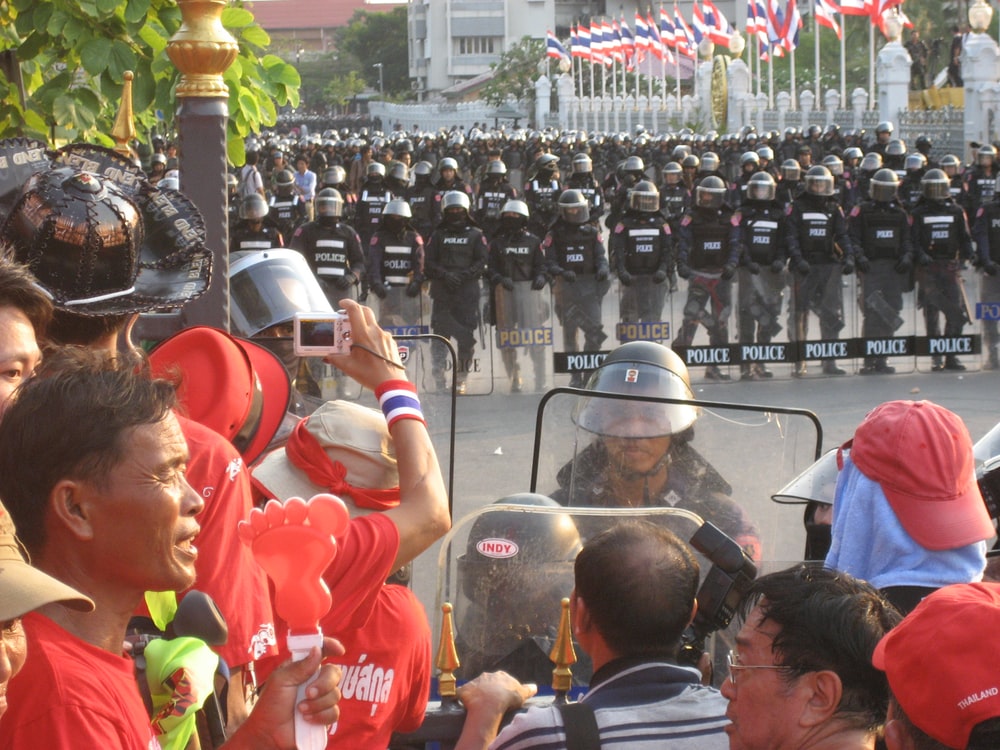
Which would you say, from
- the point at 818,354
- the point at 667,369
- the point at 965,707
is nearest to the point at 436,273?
the point at 818,354

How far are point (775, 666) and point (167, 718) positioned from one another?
0.95m

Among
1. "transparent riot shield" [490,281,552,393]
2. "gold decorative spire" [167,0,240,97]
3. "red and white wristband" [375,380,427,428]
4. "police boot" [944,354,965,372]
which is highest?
"gold decorative spire" [167,0,240,97]

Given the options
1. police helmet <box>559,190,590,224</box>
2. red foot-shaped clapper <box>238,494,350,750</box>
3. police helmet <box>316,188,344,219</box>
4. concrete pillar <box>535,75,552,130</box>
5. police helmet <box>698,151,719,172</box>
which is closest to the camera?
red foot-shaped clapper <box>238,494,350,750</box>

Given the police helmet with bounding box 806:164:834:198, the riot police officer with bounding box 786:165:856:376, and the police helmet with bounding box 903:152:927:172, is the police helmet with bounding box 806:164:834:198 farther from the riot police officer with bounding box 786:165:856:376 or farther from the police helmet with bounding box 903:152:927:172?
the police helmet with bounding box 903:152:927:172

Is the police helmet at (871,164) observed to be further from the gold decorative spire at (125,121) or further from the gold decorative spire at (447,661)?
the gold decorative spire at (447,661)

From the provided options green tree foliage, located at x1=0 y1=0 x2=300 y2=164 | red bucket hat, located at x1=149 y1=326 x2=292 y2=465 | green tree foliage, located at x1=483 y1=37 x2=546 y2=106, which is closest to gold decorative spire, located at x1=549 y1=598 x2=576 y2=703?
red bucket hat, located at x1=149 y1=326 x2=292 y2=465

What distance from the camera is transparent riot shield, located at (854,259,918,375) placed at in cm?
1245

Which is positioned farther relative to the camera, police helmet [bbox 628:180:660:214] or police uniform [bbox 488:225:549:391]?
police helmet [bbox 628:180:660:214]

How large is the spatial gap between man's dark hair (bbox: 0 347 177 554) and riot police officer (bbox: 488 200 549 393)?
10.1m

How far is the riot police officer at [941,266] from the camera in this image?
484 inches

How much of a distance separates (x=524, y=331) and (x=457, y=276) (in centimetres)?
75

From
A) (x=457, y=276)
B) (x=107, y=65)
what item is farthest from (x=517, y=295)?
(x=107, y=65)

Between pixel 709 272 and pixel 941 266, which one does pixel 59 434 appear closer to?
pixel 709 272

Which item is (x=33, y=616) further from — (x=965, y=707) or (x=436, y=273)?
(x=436, y=273)
